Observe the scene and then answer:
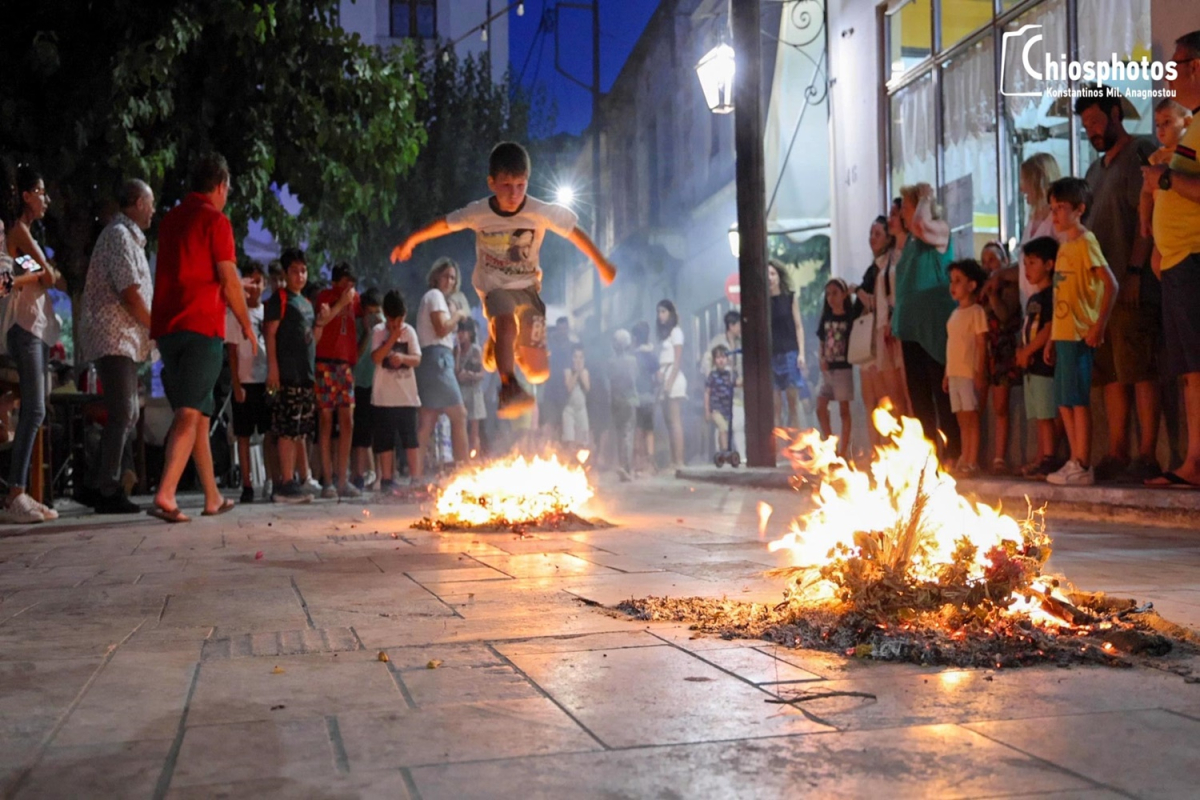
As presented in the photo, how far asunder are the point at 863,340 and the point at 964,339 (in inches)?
75.9

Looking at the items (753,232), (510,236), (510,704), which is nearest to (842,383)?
(753,232)

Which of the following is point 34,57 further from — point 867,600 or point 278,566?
point 867,600

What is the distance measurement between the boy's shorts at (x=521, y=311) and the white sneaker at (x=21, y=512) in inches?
136

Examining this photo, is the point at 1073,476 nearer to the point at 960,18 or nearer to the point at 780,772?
the point at 780,772

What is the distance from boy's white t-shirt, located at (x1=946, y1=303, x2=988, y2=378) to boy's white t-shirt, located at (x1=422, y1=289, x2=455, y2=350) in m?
4.83

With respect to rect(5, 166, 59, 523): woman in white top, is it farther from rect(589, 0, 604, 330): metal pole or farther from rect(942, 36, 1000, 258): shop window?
rect(589, 0, 604, 330): metal pole

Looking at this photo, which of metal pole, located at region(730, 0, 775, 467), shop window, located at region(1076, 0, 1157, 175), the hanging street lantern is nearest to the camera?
shop window, located at region(1076, 0, 1157, 175)

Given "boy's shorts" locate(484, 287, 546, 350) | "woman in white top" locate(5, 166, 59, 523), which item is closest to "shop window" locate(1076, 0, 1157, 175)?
"boy's shorts" locate(484, 287, 546, 350)

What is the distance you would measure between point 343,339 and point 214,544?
14.5ft

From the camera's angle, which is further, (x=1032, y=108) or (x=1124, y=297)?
(x=1032, y=108)

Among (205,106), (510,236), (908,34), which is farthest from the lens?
(908,34)

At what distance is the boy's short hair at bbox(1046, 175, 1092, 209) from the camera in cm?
812

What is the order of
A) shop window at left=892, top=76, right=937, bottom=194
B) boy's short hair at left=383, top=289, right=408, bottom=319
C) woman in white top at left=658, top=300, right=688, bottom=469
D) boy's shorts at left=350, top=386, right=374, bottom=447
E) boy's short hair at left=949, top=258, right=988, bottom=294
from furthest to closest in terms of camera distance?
woman in white top at left=658, top=300, right=688, bottom=469 → shop window at left=892, top=76, right=937, bottom=194 → boy's shorts at left=350, top=386, right=374, bottom=447 → boy's short hair at left=383, top=289, right=408, bottom=319 → boy's short hair at left=949, top=258, right=988, bottom=294

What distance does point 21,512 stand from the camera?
28.9 ft
